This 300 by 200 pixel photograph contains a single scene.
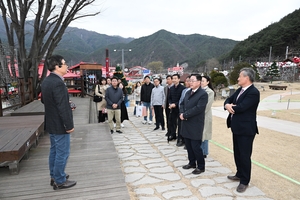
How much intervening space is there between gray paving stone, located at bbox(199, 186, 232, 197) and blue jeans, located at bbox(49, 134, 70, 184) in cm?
182

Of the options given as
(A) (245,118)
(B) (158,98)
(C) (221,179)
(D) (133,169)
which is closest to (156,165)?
(D) (133,169)

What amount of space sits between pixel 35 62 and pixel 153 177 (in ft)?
25.3

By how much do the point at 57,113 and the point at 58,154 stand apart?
0.48 m

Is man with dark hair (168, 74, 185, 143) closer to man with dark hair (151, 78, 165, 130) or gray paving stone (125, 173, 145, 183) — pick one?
A: man with dark hair (151, 78, 165, 130)

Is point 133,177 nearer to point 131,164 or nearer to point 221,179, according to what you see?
point 131,164

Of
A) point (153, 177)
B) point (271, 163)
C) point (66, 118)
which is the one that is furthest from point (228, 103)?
point (66, 118)

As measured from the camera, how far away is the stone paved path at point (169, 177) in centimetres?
275

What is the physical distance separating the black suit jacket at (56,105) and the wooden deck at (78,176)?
2.54ft

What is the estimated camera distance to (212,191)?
2.84 metres

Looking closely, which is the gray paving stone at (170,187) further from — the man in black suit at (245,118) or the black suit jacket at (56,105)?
the black suit jacket at (56,105)

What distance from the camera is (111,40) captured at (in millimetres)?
153125

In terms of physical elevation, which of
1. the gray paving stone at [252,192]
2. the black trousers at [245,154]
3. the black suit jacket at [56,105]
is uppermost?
the black suit jacket at [56,105]

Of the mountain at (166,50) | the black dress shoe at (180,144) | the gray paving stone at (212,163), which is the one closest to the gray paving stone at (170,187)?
the gray paving stone at (212,163)

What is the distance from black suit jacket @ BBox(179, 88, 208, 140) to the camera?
318 centimetres
